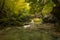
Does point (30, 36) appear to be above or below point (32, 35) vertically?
above

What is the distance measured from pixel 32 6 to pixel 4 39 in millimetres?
9940

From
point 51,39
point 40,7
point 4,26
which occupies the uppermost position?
point 40,7

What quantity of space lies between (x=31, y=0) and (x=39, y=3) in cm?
11

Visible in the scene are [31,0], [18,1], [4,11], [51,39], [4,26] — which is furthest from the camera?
[18,1]

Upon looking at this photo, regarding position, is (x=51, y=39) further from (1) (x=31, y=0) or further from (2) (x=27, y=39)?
(1) (x=31, y=0)

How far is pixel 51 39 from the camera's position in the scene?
10594 mm

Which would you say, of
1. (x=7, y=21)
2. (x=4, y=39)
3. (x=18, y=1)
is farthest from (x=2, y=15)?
(x=4, y=39)

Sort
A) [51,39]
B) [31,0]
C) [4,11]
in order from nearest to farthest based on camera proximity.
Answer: [31,0] < [51,39] < [4,11]

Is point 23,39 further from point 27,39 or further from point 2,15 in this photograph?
point 2,15

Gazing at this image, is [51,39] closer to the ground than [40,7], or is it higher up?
closer to the ground

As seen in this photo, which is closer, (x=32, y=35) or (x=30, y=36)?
(x=30, y=36)

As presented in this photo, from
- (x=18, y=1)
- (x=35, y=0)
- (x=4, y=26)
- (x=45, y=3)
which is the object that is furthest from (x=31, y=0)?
(x=18, y=1)

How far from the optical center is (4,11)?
2084 cm

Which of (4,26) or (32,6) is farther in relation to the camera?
(4,26)
